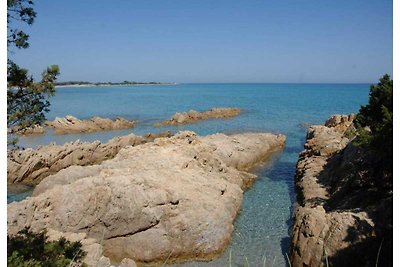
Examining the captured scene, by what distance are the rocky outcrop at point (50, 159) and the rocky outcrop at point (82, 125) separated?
76.7ft

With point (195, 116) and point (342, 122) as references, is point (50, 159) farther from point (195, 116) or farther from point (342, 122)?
point (195, 116)

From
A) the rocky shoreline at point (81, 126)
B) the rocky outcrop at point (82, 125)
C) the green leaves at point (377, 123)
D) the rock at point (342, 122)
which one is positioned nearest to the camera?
the green leaves at point (377, 123)

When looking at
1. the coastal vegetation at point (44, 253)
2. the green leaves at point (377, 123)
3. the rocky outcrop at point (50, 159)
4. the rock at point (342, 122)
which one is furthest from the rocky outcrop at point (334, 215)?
the rocky outcrop at point (50, 159)

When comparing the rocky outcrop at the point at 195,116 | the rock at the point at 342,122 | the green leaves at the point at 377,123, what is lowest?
the rocky outcrop at the point at 195,116

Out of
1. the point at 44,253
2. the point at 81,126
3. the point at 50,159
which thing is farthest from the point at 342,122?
the point at 44,253

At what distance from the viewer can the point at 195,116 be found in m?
71.5

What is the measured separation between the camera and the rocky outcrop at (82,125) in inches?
2311

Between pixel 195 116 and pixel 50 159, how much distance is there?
42.6 m

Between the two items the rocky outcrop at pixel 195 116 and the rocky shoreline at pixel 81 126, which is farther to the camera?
the rocky outcrop at pixel 195 116

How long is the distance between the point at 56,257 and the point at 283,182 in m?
23.7

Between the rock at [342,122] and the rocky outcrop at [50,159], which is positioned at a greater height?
the rock at [342,122]

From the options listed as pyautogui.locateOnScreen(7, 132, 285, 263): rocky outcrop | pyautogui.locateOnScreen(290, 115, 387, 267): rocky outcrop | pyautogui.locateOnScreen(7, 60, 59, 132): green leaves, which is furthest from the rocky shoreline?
pyautogui.locateOnScreen(7, 60, 59, 132): green leaves

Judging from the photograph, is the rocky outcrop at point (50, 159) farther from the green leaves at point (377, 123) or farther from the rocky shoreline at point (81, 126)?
the green leaves at point (377, 123)
